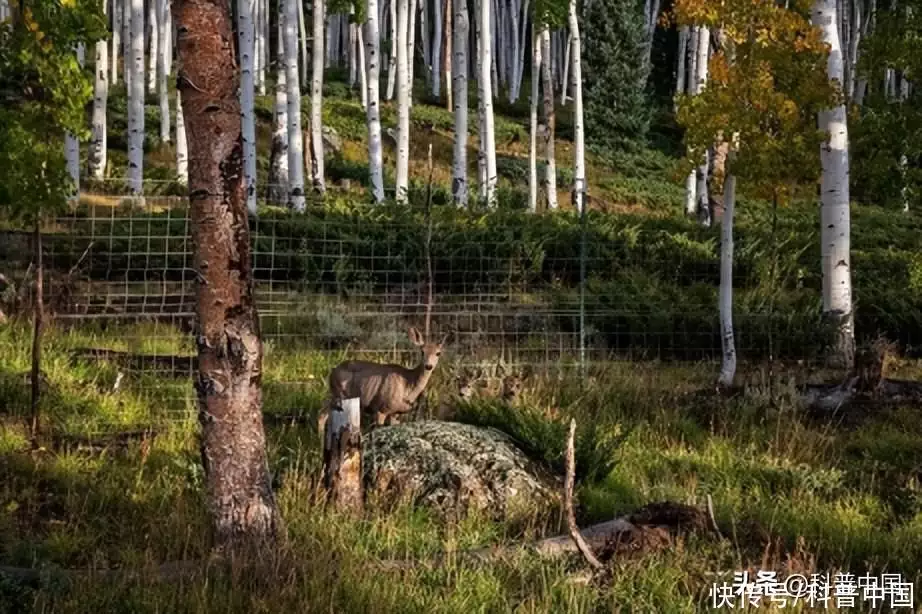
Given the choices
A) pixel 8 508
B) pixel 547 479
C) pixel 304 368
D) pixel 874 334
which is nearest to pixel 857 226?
pixel 874 334

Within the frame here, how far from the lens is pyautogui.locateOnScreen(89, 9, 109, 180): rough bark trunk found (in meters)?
20.6

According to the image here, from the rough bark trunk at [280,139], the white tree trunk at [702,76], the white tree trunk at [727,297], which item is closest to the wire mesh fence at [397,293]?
the white tree trunk at [727,297]

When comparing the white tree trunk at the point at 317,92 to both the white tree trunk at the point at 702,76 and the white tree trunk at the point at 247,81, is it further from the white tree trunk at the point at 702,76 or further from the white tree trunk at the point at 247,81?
the white tree trunk at the point at 702,76

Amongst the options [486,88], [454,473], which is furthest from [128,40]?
[454,473]

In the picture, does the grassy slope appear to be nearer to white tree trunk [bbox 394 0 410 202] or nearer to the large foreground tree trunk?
the large foreground tree trunk

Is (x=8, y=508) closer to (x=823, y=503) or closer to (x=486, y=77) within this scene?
(x=823, y=503)

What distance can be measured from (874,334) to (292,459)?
10.1 meters

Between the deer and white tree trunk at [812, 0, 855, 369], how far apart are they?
613cm

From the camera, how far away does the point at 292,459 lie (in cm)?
695

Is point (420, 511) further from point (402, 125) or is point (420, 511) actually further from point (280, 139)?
point (402, 125)

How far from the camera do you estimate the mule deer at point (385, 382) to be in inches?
312

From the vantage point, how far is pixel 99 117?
21734mm

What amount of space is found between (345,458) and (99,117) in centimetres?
1827

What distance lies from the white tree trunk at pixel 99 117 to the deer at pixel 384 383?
1434 centimetres
